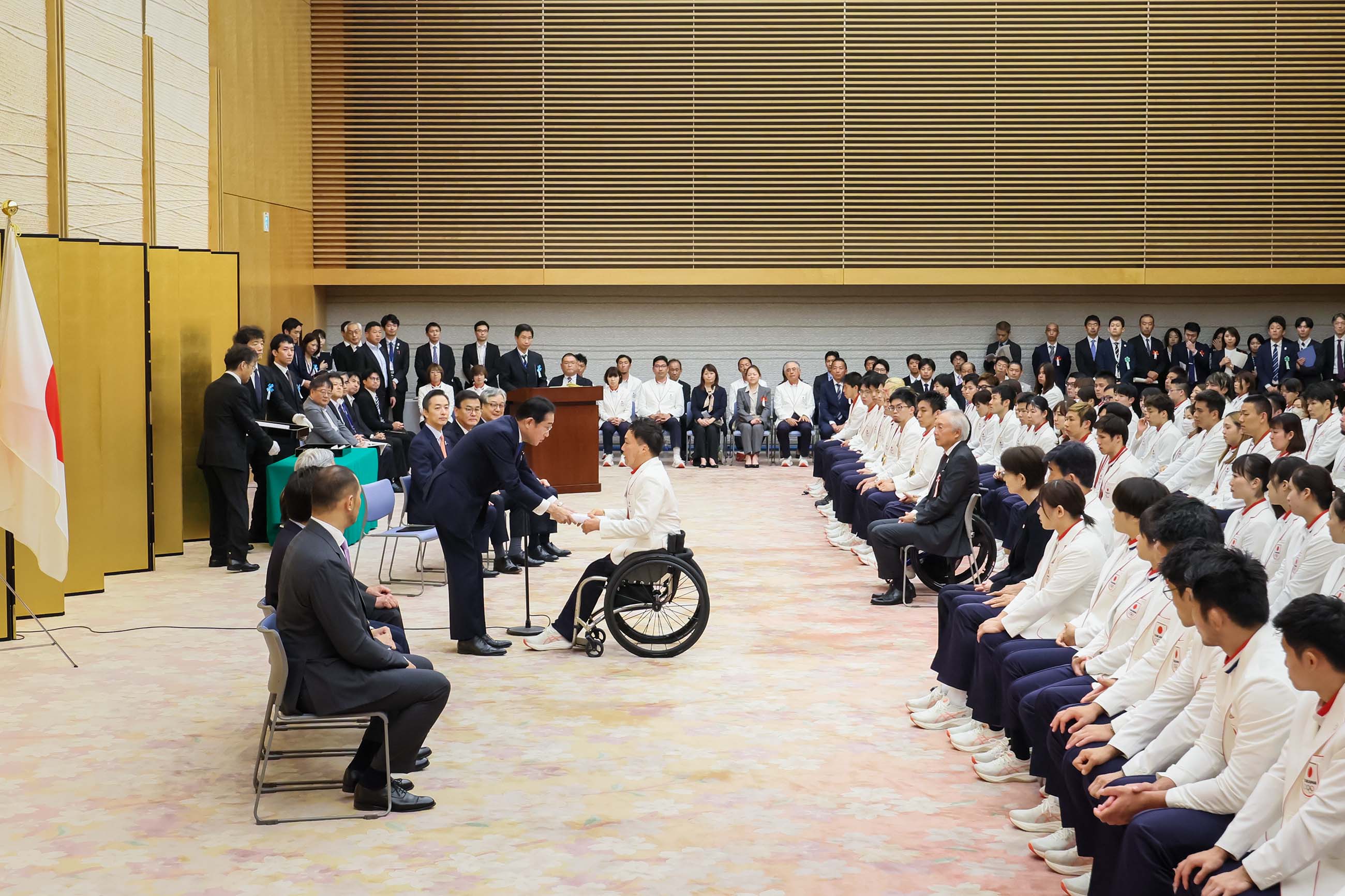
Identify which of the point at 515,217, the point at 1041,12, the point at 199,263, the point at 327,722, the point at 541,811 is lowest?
the point at 541,811

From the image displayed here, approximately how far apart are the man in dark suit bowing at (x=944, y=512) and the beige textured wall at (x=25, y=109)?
5.61 m

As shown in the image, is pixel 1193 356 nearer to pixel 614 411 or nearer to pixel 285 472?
pixel 614 411

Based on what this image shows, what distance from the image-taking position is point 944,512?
23.4 feet

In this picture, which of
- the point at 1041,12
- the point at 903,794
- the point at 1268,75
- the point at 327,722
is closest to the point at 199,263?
the point at 327,722

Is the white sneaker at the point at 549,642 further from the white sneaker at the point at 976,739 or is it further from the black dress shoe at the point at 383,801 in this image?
the white sneaker at the point at 976,739

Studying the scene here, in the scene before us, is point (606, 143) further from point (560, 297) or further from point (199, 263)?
point (199, 263)

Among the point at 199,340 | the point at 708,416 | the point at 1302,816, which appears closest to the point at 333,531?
the point at 1302,816

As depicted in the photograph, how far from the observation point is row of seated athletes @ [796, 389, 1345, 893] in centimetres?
261

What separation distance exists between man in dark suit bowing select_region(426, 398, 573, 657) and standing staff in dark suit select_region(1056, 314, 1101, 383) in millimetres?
10202

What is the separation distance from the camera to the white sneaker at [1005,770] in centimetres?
447

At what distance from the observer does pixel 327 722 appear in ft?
13.2

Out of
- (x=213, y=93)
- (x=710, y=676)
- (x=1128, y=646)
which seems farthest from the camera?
(x=213, y=93)

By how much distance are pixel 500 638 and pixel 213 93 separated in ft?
24.7

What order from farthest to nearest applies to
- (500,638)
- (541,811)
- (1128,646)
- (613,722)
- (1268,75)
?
(1268,75) < (500,638) < (613,722) < (541,811) < (1128,646)
